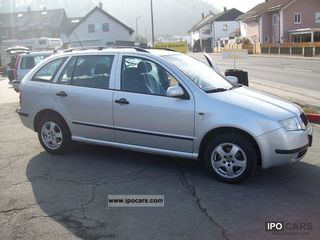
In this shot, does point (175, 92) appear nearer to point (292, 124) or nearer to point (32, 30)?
point (292, 124)

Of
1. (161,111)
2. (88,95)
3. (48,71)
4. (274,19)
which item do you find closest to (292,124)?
(161,111)

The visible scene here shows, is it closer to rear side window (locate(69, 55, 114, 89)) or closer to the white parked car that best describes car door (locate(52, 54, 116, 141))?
rear side window (locate(69, 55, 114, 89))

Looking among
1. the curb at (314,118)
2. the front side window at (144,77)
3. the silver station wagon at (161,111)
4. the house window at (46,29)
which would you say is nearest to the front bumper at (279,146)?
the silver station wagon at (161,111)

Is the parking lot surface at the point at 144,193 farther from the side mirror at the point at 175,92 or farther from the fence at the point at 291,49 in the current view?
the fence at the point at 291,49

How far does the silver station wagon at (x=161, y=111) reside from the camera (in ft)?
17.0

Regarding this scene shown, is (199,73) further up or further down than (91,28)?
further down

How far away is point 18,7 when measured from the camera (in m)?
111

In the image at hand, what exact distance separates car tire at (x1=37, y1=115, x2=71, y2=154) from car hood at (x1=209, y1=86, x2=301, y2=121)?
8.21ft

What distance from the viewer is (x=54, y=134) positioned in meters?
6.82

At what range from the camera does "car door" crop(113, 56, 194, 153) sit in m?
5.54

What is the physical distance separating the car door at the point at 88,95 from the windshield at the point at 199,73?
943mm

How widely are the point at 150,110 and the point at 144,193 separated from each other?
3.79ft

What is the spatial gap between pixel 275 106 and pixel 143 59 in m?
1.90

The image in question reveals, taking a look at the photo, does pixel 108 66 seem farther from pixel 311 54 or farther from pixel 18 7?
pixel 18 7
